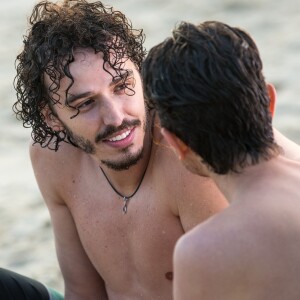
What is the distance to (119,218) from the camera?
3.74m

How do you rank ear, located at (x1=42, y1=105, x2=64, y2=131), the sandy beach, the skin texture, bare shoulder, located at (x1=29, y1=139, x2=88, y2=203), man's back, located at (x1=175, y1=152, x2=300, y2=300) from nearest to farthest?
man's back, located at (x1=175, y1=152, x2=300, y2=300) → the skin texture → ear, located at (x1=42, y1=105, x2=64, y2=131) → bare shoulder, located at (x1=29, y1=139, x2=88, y2=203) → the sandy beach

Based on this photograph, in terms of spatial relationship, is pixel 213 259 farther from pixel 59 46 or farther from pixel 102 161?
A: pixel 59 46

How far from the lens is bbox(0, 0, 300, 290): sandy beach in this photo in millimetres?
5395

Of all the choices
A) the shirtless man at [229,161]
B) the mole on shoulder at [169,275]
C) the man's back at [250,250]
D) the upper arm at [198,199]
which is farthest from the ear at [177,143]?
the mole on shoulder at [169,275]

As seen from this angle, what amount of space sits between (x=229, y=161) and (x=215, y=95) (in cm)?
19

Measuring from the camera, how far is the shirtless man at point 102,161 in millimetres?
3443

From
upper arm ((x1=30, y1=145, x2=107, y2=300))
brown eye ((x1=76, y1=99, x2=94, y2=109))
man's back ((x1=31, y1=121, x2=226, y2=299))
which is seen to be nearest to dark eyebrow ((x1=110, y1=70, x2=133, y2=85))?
brown eye ((x1=76, y1=99, x2=94, y2=109))

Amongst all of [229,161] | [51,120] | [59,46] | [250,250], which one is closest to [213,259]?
[250,250]

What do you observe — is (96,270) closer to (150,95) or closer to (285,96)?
(150,95)

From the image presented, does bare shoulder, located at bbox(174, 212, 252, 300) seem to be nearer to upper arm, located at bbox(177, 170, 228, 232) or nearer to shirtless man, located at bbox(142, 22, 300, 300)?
shirtless man, located at bbox(142, 22, 300, 300)

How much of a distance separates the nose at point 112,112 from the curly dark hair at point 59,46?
0.34ft

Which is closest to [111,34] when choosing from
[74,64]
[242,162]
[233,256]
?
[74,64]

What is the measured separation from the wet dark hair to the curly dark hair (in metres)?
0.71

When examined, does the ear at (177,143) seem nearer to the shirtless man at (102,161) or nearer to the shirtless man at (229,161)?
the shirtless man at (229,161)
